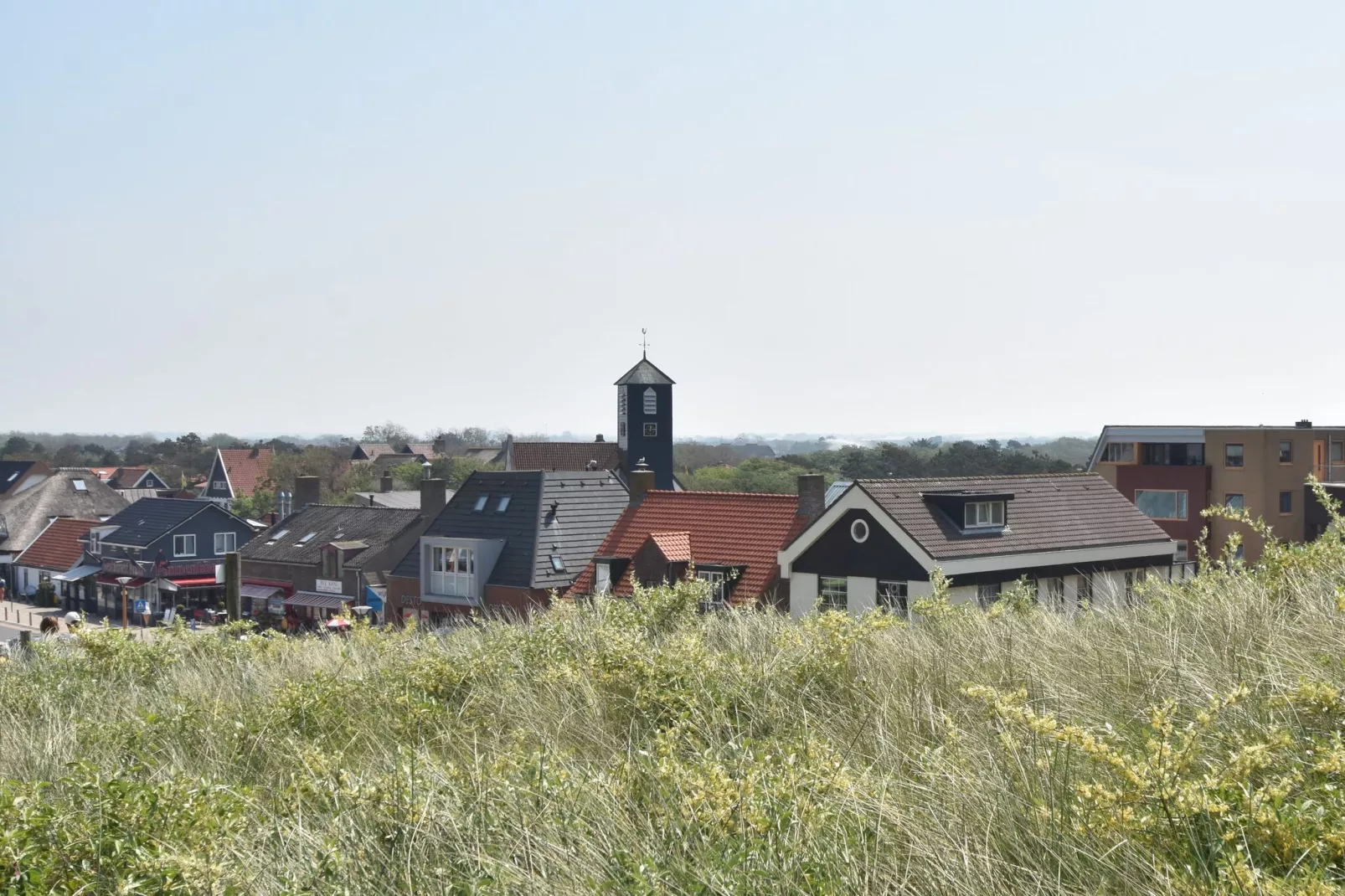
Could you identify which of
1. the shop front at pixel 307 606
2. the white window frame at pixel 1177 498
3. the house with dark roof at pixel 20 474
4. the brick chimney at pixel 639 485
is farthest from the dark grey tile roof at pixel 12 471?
the white window frame at pixel 1177 498

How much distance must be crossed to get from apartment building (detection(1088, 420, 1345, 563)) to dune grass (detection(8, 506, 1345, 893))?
40163 millimetres

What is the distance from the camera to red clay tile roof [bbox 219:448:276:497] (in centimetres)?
10075

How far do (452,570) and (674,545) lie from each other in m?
8.14

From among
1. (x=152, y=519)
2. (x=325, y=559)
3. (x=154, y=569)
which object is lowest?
(x=154, y=569)

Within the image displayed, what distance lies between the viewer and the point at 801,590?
30156mm

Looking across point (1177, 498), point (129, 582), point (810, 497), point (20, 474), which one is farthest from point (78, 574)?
point (1177, 498)

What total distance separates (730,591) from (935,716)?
2537cm

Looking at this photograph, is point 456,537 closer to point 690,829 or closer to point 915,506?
point 915,506

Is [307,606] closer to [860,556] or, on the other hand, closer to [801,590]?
[801,590]

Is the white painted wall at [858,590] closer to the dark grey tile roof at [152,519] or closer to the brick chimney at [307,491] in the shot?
the dark grey tile roof at [152,519]

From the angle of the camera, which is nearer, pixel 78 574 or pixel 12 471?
pixel 78 574

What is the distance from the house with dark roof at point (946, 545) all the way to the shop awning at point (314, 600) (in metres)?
23.3

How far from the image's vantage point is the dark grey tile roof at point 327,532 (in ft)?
164

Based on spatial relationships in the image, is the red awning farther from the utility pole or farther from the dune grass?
the dune grass
